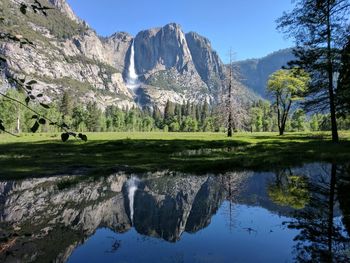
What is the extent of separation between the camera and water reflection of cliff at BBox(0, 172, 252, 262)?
8305 millimetres

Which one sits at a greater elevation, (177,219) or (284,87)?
(284,87)

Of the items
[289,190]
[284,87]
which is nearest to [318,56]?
[289,190]

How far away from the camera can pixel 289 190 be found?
1434cm

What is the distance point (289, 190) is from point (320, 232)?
571 cm

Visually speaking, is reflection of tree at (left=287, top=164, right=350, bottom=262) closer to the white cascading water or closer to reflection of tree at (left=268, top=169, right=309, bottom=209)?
reflection of tree at (left=268, top=169, right=309, bottom=209)

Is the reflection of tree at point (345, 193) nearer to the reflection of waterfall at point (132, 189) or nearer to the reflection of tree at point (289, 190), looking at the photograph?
the reflection of tree at point (289, 190)

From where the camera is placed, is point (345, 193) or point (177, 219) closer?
point (177, 219)

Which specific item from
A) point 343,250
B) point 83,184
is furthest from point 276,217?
point 83,184

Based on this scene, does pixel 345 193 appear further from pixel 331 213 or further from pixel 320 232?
pixel 320 232

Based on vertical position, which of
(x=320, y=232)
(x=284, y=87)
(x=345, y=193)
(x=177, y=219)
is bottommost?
(x=177, y=219)

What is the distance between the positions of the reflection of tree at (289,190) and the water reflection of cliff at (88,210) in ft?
6.70

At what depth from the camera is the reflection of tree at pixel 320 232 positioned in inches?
284

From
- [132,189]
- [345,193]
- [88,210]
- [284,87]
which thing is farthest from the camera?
[284,87]

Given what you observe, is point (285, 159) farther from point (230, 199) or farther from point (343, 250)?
point (343, 250)
